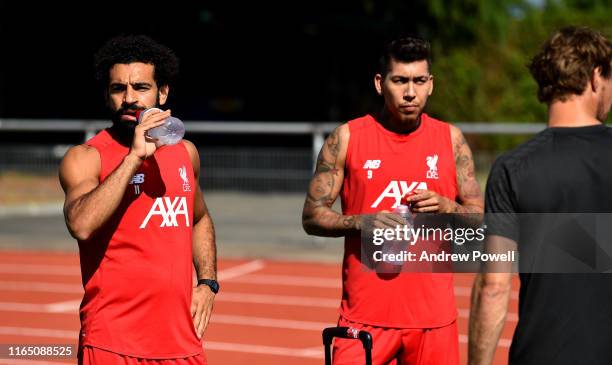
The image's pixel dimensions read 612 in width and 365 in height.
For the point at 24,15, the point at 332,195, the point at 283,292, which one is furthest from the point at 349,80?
the point at 332,195

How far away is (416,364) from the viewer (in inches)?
204

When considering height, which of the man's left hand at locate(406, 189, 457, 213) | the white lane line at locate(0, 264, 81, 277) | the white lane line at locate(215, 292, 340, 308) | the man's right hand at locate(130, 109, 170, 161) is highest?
the man's right hand at locate(130, 109, 170, 161)

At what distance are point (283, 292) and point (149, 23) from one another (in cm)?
1721

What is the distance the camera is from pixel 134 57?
14.9 feet

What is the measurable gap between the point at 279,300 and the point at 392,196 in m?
6.93

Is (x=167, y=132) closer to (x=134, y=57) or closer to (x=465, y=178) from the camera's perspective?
(x=134, y=57)

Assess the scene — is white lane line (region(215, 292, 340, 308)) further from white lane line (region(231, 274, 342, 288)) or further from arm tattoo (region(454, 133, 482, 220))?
arm tattoo (region(454, 133, 482, 220))

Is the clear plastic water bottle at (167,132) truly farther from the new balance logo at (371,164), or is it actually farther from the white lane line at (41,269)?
the white lane line at (41,269)

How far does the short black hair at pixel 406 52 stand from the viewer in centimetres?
532

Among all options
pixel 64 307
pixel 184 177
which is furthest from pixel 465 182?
Result: pixel 64 307

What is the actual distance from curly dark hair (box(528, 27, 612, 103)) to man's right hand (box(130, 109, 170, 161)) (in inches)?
57.7

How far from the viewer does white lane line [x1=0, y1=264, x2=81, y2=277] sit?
14.1 m

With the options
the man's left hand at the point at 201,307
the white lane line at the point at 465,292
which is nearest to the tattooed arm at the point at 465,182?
the man's left hand at the point at 201,307

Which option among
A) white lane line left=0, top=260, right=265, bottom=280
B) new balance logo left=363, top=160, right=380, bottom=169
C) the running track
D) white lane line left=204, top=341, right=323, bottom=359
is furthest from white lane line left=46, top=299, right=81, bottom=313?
new balance logo left=363, top=160, right=380, bottom=169
